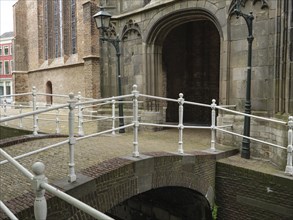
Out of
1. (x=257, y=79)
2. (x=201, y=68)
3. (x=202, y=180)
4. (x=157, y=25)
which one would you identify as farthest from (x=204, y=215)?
(x=201, y=68)

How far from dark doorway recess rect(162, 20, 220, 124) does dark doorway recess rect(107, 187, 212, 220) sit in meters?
5.23

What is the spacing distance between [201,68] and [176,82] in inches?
52.1

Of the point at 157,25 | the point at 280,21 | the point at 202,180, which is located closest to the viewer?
the point at 202,180

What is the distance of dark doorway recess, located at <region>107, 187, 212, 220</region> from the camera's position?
6.34 m

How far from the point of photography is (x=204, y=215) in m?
6.29

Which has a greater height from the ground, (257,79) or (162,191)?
(257,79)

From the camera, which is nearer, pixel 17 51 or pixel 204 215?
pixel 204 215

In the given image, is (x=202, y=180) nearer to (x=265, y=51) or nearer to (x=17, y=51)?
(x=265, y=51)

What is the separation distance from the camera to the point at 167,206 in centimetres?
700

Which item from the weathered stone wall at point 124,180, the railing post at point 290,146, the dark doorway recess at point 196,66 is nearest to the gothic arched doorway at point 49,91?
the dark doorway recess at point 196,66

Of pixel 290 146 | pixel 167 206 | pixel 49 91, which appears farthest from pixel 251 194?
pixel 49 91

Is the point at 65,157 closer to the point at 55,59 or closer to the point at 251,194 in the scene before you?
the point at 251,194

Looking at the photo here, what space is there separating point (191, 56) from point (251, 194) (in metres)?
8.12

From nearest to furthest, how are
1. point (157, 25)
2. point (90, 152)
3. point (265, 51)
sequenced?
point (90, 152), point (265, 51), point (157, 25)
